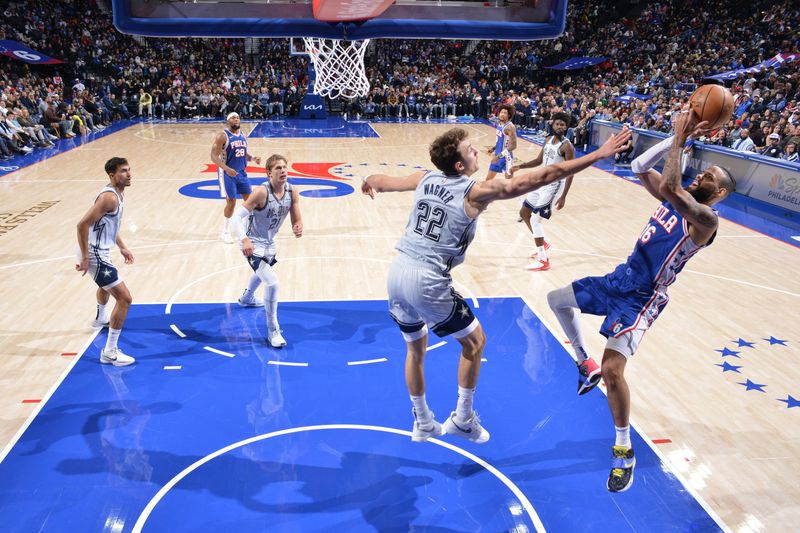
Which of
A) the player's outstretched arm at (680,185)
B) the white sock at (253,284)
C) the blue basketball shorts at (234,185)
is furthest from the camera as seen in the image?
the blue basketball shorts at (234,185)

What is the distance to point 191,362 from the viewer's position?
202 inches

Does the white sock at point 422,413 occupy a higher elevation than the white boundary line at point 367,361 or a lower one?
higher

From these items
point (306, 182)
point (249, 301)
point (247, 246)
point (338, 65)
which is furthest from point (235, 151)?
point (306, 182)

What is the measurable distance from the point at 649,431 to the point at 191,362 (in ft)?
11.9

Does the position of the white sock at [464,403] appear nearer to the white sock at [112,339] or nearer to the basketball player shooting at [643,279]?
the basketball player shooting at [643,279]

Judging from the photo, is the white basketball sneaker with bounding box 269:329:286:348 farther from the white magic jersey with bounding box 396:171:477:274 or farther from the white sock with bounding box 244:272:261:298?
the white magic jersey with bounding box 396:171:477:274

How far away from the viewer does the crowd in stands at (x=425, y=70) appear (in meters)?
20.2

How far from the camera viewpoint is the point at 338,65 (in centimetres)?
927

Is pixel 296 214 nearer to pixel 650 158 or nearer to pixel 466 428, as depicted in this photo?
pixel 466 428

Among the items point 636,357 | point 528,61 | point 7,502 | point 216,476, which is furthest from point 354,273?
point 528,61

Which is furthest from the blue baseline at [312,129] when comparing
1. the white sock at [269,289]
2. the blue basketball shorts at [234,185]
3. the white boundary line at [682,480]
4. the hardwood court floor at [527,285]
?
the white boundary line at [682,480]

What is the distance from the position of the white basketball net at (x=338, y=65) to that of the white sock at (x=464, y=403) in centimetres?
662

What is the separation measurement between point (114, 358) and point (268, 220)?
67.0 inches

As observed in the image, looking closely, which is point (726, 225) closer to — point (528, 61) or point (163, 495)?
point (163, 495)
